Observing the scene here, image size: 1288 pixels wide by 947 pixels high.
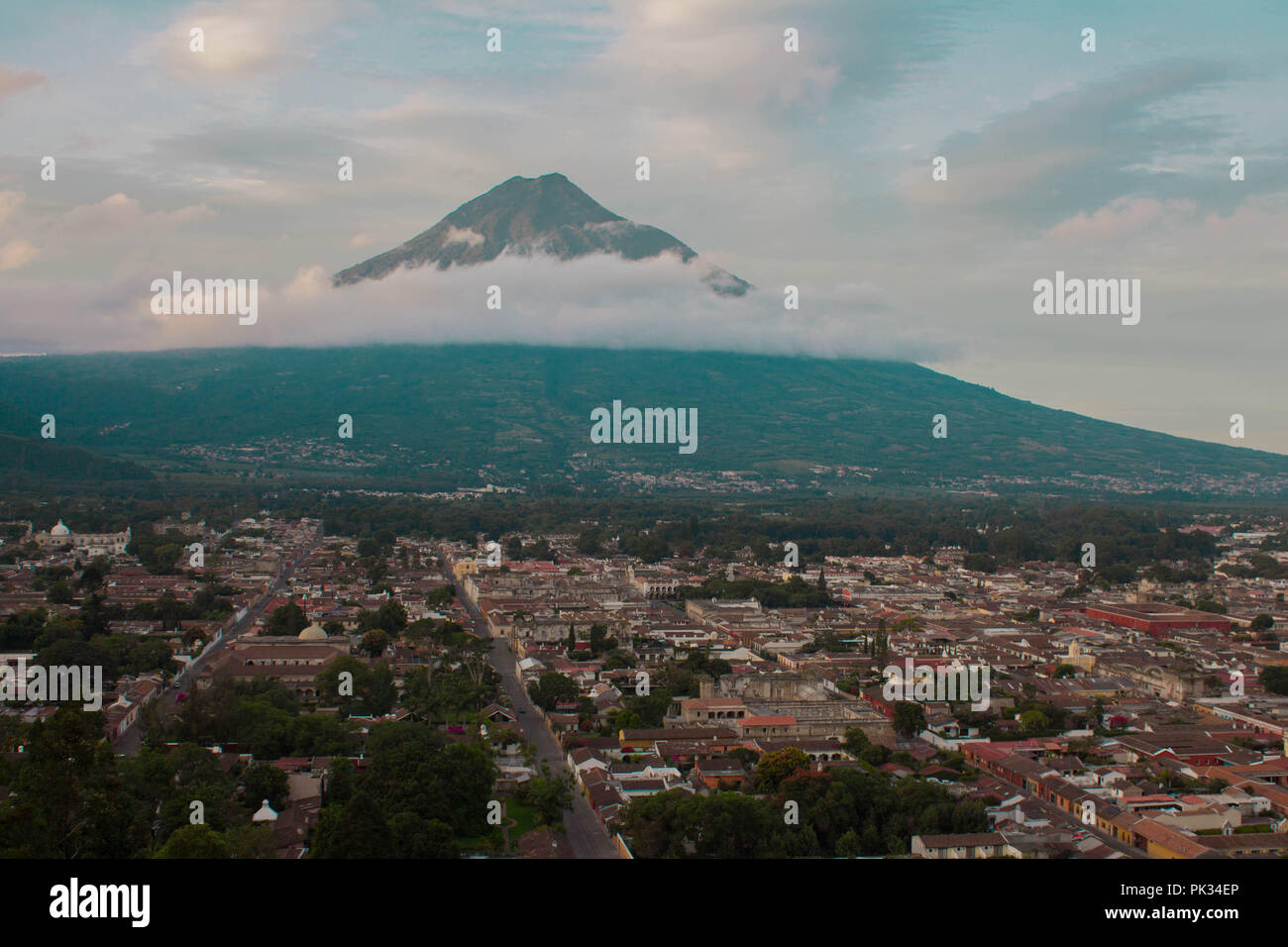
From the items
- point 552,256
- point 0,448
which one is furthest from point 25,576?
point 552,256

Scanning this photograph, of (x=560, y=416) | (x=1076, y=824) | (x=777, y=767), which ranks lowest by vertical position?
(x=1076, y=824)

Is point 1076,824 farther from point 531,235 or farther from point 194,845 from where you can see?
point 531,235

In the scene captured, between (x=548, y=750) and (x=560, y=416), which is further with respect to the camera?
(x=560, y=416)

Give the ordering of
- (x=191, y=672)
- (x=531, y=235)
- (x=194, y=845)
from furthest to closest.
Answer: (x=531, y=235), (x=191, y=672), (x=194, y=845)

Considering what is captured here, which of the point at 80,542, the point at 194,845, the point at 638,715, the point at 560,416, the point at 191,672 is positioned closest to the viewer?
the point at 194,845

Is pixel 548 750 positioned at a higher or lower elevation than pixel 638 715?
lower

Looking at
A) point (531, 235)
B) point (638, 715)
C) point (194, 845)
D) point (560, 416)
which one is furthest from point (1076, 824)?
point (531, 235)
